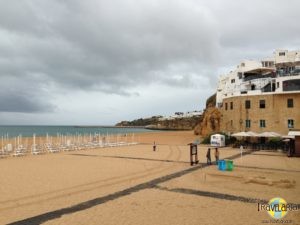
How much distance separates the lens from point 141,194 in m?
12.6

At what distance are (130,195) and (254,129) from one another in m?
32.3

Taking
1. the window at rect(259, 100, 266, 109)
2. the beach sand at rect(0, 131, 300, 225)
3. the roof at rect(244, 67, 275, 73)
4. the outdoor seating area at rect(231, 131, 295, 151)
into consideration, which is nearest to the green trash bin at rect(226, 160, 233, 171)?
the beach sand at rect(0, 131, 300, 225)

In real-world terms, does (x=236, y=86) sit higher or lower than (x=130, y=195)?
higher

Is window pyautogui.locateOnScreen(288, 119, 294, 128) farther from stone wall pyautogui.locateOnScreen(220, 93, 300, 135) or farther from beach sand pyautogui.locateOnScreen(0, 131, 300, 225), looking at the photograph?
beach sand pyautogui.locateOnScreen(0, 131, 300, 225)

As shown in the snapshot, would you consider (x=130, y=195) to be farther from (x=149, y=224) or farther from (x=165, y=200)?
(x=149, y=224)

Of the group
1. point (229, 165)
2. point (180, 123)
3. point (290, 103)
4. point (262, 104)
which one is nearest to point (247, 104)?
point (262, 104)

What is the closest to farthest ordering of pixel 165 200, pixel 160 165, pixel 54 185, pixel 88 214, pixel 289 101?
1. pixel 88 214
2. pixel 165 200
3. pixel 54 185
4. pixel 160 165
5. pixel 289 101

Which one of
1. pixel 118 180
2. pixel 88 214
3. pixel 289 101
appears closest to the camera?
pixel 88 214

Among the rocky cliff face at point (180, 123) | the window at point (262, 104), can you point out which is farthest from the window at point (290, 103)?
the rocky cliff face at point (180, 123)

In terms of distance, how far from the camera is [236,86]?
5059cm

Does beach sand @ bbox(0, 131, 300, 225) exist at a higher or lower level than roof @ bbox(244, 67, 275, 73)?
lower

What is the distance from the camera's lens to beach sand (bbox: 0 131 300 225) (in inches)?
378

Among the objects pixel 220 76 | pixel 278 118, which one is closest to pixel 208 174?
pixel 278 118

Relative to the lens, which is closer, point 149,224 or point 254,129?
point 149,224
